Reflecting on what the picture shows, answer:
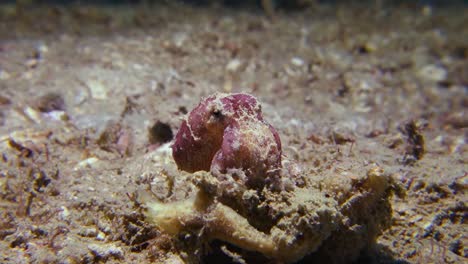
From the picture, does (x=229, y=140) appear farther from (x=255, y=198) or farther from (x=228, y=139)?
(x=255, y=198)

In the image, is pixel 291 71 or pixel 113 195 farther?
pixel 291 71

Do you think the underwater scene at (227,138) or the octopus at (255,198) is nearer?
the octopus at (255,198)

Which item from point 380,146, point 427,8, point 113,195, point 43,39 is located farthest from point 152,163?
point 427,8

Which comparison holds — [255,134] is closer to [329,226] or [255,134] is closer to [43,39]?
[329,226]

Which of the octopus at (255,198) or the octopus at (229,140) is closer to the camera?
the octopus at (255,198)

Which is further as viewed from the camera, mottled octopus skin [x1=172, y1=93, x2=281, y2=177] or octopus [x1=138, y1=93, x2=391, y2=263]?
mottled octopus skin [x1=172, y1=93, x2=281, y2=177]

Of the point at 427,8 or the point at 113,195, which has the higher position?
the point at 427,8
